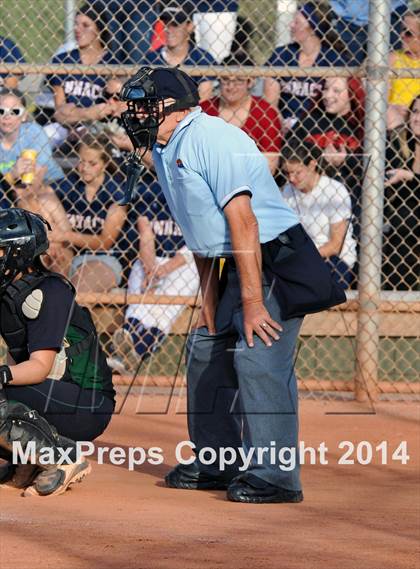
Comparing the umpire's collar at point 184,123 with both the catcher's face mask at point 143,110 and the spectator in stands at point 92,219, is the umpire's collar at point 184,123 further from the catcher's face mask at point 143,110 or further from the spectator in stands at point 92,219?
the spectator in stands at point 92,219

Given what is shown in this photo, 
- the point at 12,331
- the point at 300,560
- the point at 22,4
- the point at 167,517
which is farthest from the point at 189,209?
the point at 22,4

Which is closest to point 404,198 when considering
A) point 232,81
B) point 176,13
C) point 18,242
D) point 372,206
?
point 372,206

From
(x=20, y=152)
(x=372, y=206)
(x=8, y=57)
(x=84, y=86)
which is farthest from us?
(x=8, y=57)

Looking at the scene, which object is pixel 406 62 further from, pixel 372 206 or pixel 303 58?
pixel 372 206

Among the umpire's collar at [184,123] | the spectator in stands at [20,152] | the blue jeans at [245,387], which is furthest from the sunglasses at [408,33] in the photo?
the blue jeans at [245,387]

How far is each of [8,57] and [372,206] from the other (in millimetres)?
3029

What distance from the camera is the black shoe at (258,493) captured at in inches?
177

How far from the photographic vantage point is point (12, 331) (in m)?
4.59

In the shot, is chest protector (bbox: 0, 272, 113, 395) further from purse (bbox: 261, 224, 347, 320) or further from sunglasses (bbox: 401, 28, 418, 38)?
sunglasses (bbox: 401, 28, 418, 38)

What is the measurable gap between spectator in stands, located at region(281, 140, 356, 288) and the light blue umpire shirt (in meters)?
2.79

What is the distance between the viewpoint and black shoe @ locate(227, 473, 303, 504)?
4.48m

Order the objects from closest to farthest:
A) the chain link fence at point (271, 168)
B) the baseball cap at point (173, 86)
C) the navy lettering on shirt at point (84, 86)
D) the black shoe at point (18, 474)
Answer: the baseball cap at point (173, 86) → the black shoe at point (18, 474) → the chain link fence at point (271, 168) → the navy lettering on shirt at point (84, 86)

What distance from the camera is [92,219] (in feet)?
25.0

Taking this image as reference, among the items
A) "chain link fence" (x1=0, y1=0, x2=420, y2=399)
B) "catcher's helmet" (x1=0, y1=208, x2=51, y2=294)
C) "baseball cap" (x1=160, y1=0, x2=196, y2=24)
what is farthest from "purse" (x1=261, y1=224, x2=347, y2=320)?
"baseball cap" (x1=160, y1=0, x2=196, y2=24)
